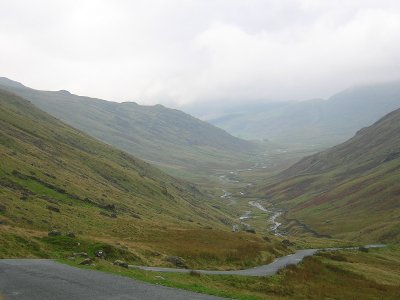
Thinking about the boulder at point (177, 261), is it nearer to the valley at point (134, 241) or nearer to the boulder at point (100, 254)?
the valley at point (134, 241)

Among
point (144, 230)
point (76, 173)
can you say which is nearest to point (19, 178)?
point (144, 230)

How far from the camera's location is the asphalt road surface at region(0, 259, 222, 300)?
3000 centimetres

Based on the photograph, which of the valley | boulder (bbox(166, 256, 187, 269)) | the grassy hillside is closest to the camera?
the valley

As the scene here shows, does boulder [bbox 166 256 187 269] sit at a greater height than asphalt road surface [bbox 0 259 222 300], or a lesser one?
lesser

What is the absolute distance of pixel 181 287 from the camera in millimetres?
34812

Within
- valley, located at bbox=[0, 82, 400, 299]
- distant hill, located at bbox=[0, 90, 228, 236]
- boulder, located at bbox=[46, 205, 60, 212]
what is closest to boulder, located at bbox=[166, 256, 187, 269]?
valley, located at bbox=[0, 82, 400, 299]

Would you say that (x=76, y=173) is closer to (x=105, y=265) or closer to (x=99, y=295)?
(x=105, y=265)

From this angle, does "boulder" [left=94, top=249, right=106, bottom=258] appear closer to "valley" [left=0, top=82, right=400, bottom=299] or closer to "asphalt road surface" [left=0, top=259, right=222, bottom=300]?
"valley" [left=0, top=82, right=400, bottom=299]

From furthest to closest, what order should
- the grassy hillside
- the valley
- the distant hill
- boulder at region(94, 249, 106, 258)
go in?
the distant hill, the grassy hillside, boulder at region(94, 249, 106, 258), the valley

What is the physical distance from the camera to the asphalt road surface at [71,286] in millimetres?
30000

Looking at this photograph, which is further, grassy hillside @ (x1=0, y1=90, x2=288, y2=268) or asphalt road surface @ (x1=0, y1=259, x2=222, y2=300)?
grassy hillside @ (x1=0, y1=90, x2=288, y2=268)

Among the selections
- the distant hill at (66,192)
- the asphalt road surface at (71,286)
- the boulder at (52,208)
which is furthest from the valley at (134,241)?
the asphalt road surface at (71,286)

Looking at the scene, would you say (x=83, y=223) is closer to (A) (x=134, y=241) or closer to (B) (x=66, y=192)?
(A) (x=134, y=241)

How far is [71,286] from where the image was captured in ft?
106
